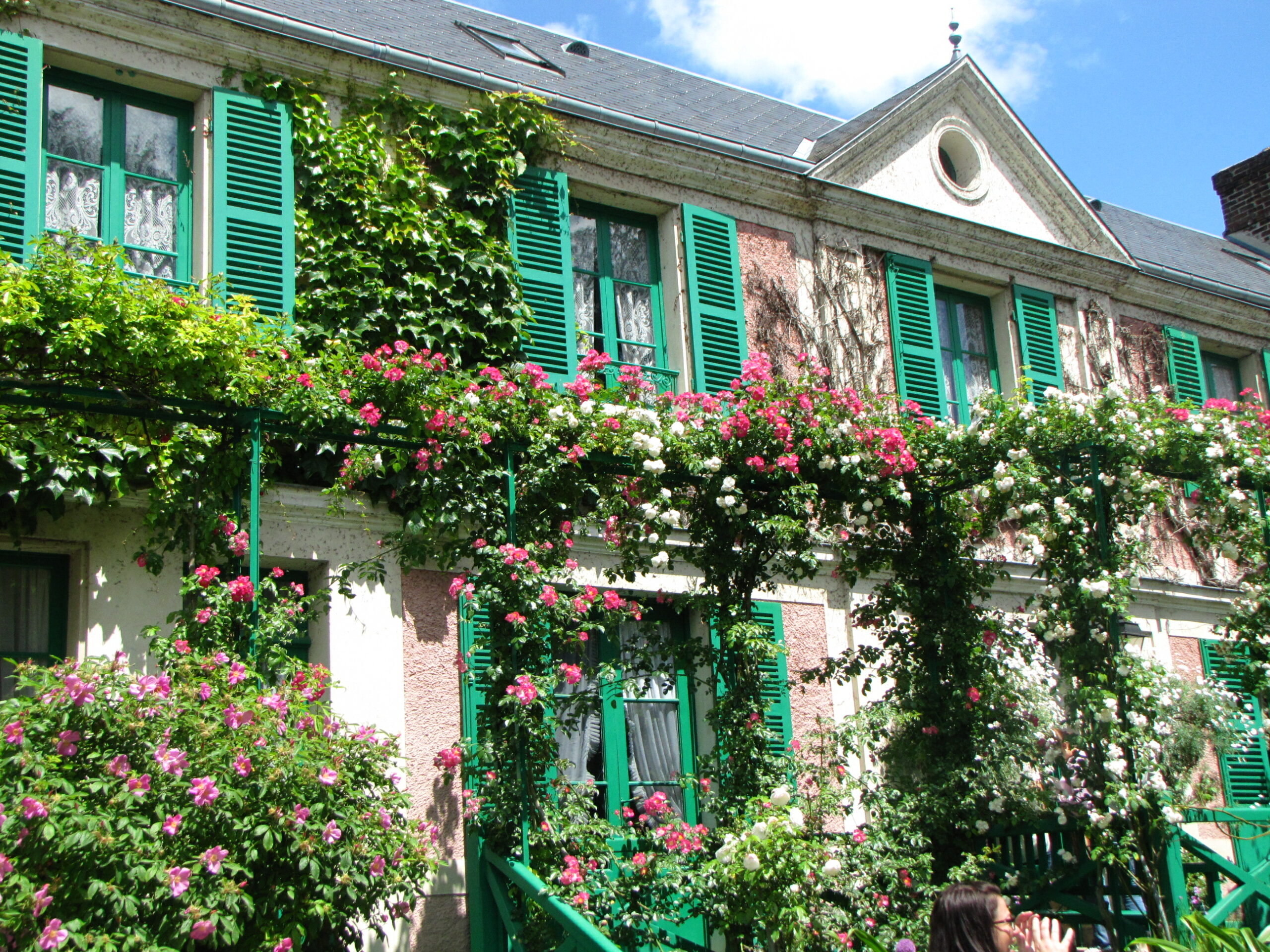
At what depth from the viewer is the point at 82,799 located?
3893mm

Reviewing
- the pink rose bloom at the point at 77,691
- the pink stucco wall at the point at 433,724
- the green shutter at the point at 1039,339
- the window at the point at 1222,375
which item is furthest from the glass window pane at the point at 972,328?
the pink rose bloom at the point at 77,691

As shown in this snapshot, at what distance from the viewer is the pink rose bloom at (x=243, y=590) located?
16.2 ft

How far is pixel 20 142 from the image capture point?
6395mm

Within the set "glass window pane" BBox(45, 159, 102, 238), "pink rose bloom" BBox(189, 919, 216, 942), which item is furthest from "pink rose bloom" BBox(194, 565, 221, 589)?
"glass window pane" BBox(45, 159, 102, 238)

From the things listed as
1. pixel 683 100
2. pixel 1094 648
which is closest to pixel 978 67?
pixel 683 100

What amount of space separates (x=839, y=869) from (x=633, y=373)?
2520 mm

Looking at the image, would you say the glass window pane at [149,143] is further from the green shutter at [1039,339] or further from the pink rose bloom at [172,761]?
the green shutter at [1039,339]

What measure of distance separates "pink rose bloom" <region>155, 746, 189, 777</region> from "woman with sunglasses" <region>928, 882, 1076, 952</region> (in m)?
2.36

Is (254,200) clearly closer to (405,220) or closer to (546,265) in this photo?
(405,220)

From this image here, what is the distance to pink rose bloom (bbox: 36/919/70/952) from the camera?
11.7 ft

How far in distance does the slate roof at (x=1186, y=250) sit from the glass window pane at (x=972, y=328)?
172 centimetres

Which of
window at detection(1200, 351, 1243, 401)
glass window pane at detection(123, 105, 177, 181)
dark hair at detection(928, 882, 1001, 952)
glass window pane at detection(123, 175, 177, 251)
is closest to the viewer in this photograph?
dark hair at detection(928, 882, 1001, 952)

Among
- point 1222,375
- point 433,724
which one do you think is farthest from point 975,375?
point 433,724

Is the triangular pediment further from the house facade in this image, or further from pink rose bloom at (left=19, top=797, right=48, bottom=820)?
pink rose bloom at (left=19, top=797, right=48, bottom=820)
